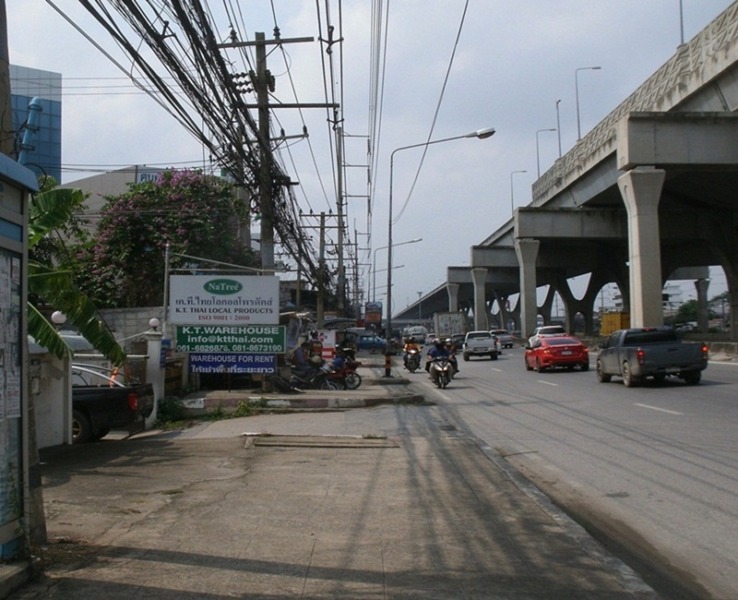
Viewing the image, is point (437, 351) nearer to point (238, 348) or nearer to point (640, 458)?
point (238, 348)

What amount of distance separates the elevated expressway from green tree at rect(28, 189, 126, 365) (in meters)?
24.1

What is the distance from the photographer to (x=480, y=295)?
76.5 meters

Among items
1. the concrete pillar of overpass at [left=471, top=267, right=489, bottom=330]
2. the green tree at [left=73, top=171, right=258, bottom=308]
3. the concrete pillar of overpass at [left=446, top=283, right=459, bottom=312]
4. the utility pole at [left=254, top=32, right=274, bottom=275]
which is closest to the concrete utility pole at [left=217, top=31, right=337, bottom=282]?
the utility pole at [left=254, top=32, right=274, bottom=275]

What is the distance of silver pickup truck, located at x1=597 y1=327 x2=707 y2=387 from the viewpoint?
800 inches

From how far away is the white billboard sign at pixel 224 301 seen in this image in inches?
713

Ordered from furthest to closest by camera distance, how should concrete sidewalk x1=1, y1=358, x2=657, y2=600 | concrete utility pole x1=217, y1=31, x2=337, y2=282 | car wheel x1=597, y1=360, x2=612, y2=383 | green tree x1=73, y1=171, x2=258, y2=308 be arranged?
green tree x1=73, y1=171, x2=258, y2=308, car wheel x1=597, y1=360, x2=612, y2=383, concrete utility pole x1=217, y1=31, x2=337, y2=282, concrete sidewalk x1=1, y1=358, x2=657, y2=600

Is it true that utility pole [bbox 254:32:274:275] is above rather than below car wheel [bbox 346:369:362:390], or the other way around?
above

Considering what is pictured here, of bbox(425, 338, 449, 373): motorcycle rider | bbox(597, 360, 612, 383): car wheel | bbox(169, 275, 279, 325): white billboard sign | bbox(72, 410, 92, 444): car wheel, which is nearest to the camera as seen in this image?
bbox(72, 410, 92, 444): car wheel

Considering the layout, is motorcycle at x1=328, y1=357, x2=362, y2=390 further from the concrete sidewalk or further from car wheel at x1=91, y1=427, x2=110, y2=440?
the concrete sidewalk

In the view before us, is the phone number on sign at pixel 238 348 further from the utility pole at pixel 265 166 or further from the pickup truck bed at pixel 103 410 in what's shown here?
the pickup truck bed at pixel 103 410

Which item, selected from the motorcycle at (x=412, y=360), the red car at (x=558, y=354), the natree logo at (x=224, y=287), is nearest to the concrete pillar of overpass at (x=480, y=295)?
the motorcycle at (x=412, y=360)

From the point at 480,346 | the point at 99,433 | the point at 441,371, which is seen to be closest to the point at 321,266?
the point at 480,346

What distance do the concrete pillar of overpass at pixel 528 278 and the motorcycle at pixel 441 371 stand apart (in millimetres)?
32401

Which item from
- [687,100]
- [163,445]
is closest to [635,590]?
[163,445]
